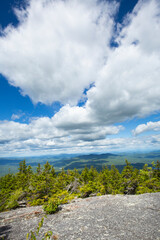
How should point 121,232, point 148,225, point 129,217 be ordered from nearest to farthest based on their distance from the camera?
point 121,232 → point 148,225 → point 129,217

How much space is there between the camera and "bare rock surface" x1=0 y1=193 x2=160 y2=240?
11.0 meters

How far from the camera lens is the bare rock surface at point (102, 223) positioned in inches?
432

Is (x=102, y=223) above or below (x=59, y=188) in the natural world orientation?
above

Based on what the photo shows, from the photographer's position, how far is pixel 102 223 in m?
13.1

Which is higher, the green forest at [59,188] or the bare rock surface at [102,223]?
the bare rock surface at [102,223]

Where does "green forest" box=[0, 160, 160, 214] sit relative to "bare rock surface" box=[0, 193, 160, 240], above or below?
below

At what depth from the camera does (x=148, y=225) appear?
476 inches

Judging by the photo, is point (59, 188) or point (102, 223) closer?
point (102, 223)

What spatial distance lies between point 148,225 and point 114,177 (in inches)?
1594

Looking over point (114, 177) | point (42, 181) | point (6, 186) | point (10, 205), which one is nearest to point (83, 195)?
point (42, 181)

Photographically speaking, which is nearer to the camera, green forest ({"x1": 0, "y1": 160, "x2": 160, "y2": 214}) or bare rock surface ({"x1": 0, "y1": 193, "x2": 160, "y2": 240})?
bare rock surface ({"x1": 0, "y1": 193, "x2": 160, "y2": 240})

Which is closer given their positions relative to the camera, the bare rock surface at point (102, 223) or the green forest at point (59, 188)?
the bare rock surface at point (102, 223)

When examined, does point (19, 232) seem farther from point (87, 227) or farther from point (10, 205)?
point (10, 205)

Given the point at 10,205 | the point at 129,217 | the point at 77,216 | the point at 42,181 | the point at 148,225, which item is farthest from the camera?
the point at 42,181
